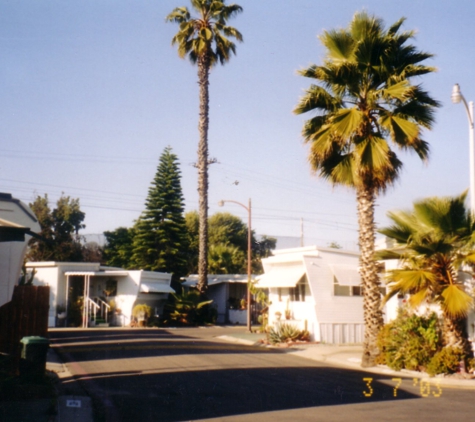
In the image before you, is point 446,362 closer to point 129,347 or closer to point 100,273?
point 129,347

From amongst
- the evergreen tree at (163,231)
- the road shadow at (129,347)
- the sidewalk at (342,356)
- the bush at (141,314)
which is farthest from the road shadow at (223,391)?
the evergreen tree at (163,231)

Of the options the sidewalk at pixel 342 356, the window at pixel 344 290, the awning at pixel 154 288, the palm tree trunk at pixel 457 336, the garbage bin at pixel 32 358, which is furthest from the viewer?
the awning at pixel 154 288

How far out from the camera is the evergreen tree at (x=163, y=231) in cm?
4162

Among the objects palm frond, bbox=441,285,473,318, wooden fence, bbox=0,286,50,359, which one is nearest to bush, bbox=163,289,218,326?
wooden fence, bbox=0,286,50,359

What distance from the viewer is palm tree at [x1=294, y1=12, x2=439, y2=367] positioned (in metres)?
16.1

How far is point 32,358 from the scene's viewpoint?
39.4ft

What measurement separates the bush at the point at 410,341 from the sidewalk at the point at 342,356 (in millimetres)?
265

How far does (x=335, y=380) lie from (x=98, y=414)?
633 cm

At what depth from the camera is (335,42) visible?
1666 cm

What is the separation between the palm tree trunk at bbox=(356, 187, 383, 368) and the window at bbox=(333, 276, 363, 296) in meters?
7.82

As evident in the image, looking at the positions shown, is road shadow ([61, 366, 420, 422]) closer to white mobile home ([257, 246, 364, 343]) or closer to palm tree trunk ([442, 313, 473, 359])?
palm tree trunk ([442, 313, 473, 359])

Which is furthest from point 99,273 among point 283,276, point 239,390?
point 239,390

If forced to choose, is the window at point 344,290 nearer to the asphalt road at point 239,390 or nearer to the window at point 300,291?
the window at point 300,291

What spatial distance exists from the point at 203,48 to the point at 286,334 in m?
19.9
